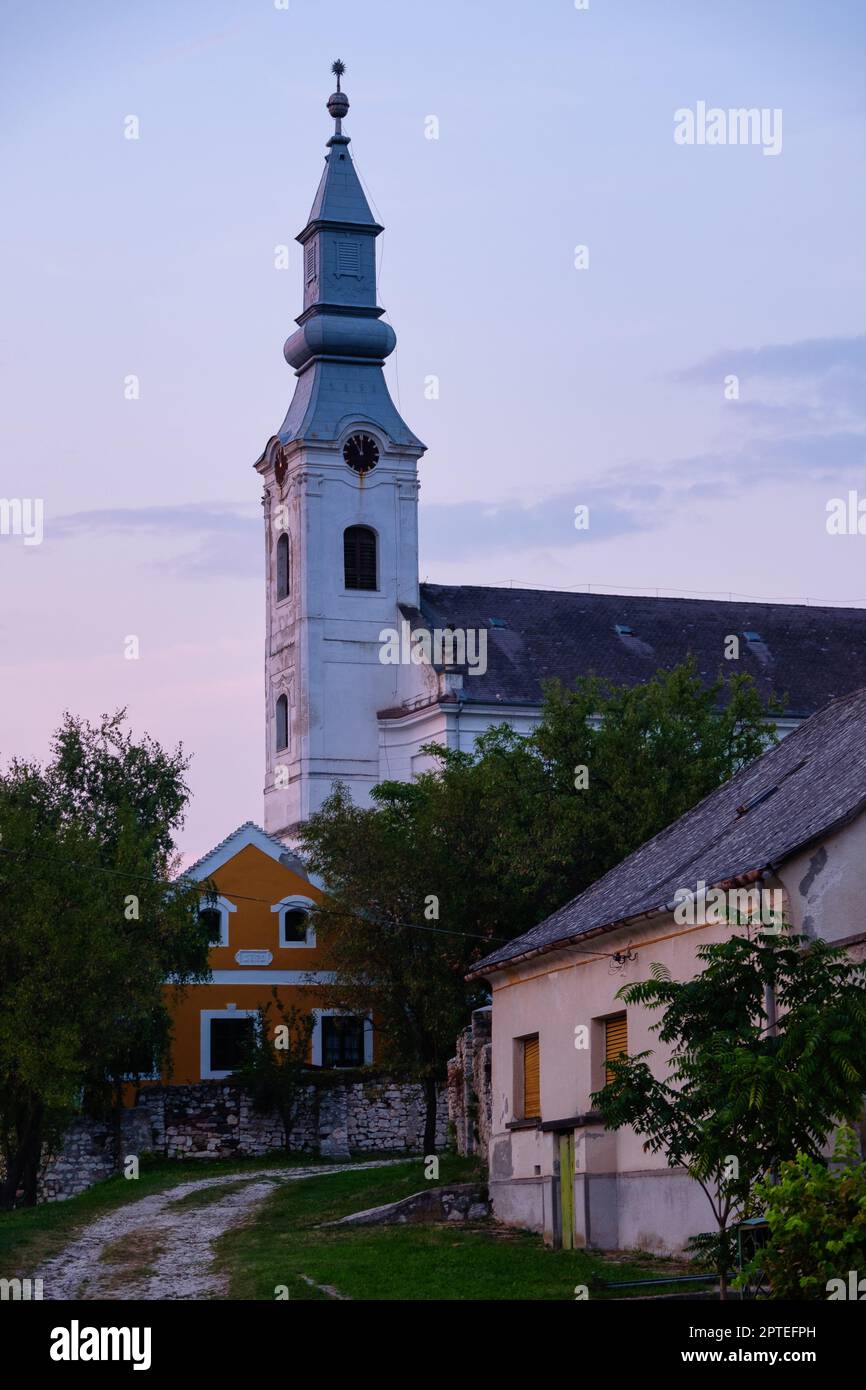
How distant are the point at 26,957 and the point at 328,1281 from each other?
16.8 m

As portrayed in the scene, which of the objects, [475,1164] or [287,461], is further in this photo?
[287,461]

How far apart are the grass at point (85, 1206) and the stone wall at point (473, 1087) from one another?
4.34 m

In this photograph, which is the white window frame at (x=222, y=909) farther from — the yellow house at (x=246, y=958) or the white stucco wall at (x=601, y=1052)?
the white stucco wall at (x=601, y=1052)

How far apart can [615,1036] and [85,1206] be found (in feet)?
39.4

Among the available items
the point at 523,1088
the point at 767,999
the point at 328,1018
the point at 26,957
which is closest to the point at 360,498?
the point at 328,1018

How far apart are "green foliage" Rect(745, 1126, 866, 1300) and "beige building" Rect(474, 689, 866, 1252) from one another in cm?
590

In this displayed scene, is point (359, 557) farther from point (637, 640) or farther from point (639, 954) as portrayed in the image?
point (639, 954)

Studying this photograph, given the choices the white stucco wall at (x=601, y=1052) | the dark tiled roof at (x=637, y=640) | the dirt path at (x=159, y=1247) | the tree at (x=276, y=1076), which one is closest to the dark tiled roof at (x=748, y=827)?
the white stucco wall at (x=601, y=1052)

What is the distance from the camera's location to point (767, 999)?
784 inches

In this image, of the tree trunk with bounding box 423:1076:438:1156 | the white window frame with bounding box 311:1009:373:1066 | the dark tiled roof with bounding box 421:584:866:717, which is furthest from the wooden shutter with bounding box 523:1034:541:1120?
the dark tiled roof with bounding box 421:584:866:717

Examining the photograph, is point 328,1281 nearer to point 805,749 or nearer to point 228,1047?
point 805,749

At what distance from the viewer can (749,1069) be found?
16.7 meters

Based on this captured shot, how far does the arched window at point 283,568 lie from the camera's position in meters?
77.1
